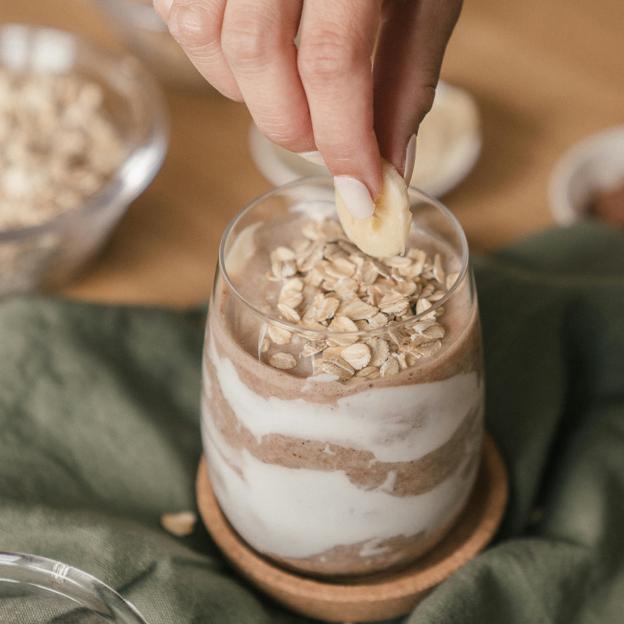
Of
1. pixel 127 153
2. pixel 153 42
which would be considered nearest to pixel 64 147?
pixel 127 153

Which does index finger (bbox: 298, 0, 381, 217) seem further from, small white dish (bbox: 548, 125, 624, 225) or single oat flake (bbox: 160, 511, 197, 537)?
small white dish (bbox: 548, 125, 624, 225)

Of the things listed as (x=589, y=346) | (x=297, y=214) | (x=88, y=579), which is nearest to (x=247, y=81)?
(x=297, y=214)

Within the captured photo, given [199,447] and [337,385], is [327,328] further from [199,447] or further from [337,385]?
[199,447]

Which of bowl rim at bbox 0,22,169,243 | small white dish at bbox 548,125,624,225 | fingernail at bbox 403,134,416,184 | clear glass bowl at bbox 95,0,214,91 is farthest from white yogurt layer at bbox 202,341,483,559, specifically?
clear glass bowl at bbox 95,0,214,91

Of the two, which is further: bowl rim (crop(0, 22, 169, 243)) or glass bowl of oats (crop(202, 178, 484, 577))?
bowl rim (crop(0, 22, 169, 243))

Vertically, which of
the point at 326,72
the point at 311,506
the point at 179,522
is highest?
the point at 326,72

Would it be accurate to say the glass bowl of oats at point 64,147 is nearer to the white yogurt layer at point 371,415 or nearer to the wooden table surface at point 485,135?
the wooden table surface at point 485,135

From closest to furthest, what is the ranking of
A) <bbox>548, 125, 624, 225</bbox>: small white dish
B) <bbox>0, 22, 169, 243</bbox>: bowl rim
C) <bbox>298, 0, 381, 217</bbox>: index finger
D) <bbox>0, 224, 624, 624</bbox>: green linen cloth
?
<bbox>298, 0, 381, 217</bbox>: index finger, <bbox>0, 224, 624, 624</bbox>: green linen cloth, <bbox>0, 22, 169, 243</bbox>: bowl rim, <bbox>548, 125, 624, 225</bbox>: small white dish
